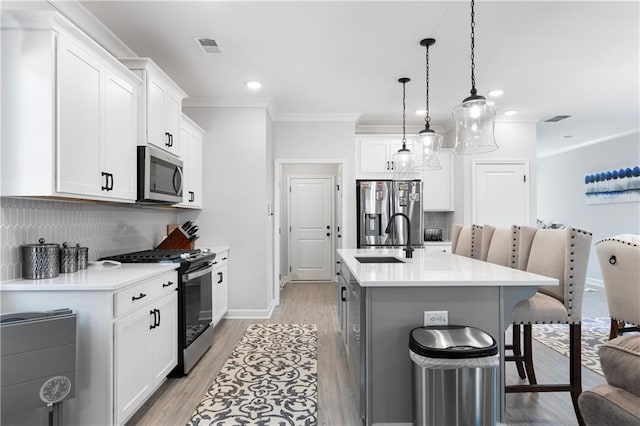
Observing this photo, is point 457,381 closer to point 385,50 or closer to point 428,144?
point 428,144

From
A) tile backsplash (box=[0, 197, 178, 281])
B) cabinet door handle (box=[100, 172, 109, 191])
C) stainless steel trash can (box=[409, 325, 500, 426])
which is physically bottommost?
stainless steel trash can (box=[409, 325, 500, 426])

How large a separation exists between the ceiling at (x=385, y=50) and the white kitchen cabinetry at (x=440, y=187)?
1.00 m

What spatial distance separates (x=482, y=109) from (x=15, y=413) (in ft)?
9.35

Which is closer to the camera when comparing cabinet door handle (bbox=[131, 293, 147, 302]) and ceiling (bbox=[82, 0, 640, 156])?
cabinet door handle (bbox=[131, 293, 147, 302])

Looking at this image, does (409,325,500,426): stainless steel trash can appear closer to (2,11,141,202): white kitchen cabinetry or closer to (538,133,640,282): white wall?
(2,11,141,202): white kitchen cabinetry

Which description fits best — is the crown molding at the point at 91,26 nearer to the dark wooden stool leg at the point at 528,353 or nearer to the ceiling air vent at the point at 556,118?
the dark wooden stool leg at the point at 528,353

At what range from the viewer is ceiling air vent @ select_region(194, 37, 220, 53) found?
2.85 meters

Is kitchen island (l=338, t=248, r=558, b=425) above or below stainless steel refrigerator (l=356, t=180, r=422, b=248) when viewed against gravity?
below

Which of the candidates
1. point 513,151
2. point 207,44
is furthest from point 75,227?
point 513,151

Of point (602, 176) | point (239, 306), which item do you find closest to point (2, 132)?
point (239, 306)

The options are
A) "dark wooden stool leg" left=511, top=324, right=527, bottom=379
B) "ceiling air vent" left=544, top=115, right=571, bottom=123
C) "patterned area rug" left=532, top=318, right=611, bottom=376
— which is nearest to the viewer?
"dark wooden stool leg" left=511, top=324, right=527, bottom=379

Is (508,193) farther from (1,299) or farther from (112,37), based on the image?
(1,299)

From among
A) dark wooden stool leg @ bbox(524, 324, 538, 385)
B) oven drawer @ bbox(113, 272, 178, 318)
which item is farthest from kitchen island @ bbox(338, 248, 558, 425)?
oven drawer @ bbox(113, 272, 178, 318)

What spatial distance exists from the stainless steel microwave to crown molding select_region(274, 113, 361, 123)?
2.03 m
